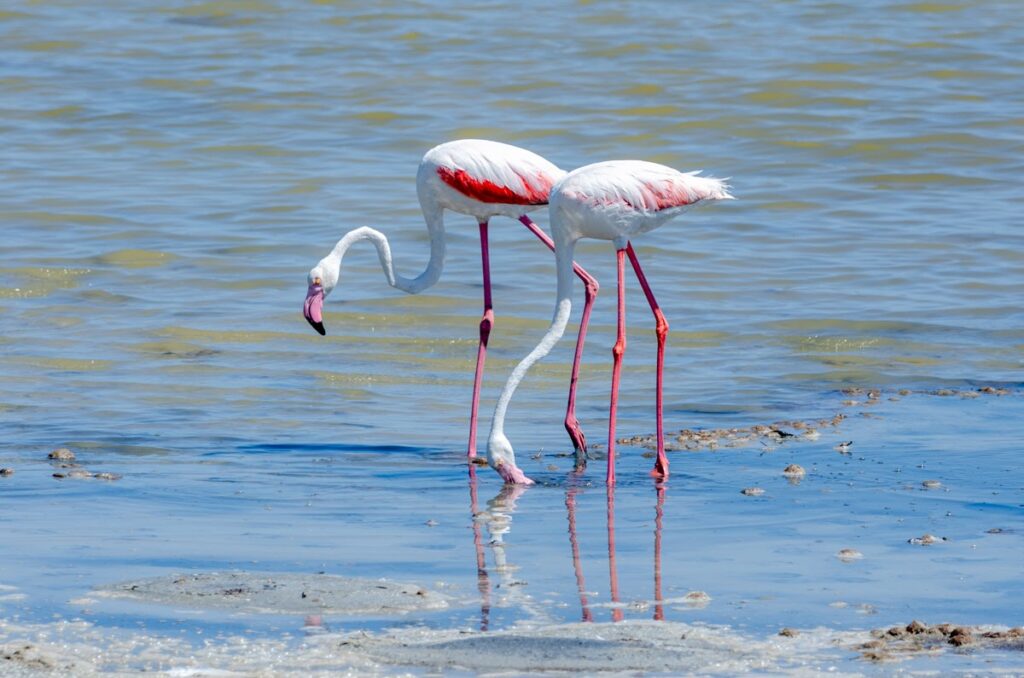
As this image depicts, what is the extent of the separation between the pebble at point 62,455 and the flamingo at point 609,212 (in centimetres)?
185

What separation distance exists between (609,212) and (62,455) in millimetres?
2576

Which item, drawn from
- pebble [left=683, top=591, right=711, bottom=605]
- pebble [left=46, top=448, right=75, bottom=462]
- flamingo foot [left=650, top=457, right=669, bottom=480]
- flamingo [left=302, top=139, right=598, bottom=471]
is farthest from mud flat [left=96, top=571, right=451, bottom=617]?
flamingo [left=302, top=139, right=598, bottom=471]

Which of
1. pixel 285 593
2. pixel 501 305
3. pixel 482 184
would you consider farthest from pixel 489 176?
pixel 501 305

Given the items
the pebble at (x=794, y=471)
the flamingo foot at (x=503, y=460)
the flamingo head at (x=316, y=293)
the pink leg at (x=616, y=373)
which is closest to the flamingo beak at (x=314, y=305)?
the flamingo head at (x=316, y=293)

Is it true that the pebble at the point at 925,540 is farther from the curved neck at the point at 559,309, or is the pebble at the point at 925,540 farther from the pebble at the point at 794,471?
the curved neck at the point at 559,309

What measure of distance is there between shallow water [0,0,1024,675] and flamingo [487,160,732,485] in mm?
199

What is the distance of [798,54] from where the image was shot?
2109 cm

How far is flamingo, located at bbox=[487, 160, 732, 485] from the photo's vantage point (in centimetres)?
753

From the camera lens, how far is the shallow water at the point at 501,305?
6.06 m

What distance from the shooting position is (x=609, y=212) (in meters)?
7.60

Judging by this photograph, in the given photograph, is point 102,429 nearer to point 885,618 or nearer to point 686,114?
point 885,618

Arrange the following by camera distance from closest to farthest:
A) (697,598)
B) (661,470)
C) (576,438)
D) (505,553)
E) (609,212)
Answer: (697,598), (505,553), (661,470), (609,212), (576,438)

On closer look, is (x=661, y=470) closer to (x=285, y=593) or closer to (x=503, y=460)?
(x=503, y=460)

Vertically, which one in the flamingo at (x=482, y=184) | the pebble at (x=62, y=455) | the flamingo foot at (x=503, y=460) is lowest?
the pebble at (x=62, y=455)
